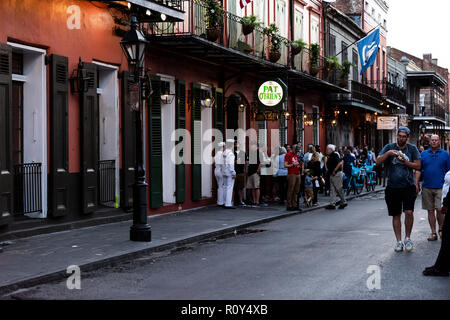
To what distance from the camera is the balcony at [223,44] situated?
1684 centimetres

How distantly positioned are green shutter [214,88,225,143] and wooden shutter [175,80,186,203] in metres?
2.32

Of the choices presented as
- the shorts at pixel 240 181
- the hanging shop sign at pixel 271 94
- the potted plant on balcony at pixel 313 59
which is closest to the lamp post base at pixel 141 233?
the shorts at pixel 240 181

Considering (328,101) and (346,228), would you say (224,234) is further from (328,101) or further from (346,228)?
(328,101)

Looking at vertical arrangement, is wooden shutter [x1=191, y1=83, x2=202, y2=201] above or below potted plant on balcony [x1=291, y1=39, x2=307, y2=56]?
below

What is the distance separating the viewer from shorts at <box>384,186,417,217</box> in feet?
34.9

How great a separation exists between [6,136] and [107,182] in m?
3.67

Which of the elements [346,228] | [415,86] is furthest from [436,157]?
[415,86]

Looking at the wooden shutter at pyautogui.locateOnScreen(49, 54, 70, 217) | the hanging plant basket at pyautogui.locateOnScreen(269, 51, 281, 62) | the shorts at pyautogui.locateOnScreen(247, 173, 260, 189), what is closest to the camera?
the wooden shutter at pyautogui.locateOnScreen(49, 54, 70, 217)

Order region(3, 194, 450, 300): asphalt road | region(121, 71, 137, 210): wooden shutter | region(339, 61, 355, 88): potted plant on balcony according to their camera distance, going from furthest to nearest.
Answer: region(339, 61, 355, 88): potted plant on balcony < region(121, 71, 137, 210): wooden shutter < region(3, 194, 450, 300): asphalt road

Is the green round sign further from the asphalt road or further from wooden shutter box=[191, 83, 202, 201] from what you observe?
the asphalt road

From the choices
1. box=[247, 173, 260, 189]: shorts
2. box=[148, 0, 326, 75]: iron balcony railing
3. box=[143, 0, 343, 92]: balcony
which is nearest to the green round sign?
box=[143, 0, 343, 92]: balcony

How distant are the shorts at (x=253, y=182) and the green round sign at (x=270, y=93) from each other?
3.12m

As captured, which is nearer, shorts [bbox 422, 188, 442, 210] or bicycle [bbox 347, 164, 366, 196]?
shorts [bbox 422, 188, 442, 210]

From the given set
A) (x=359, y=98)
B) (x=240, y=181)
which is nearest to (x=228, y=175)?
(x=240, y=181)
